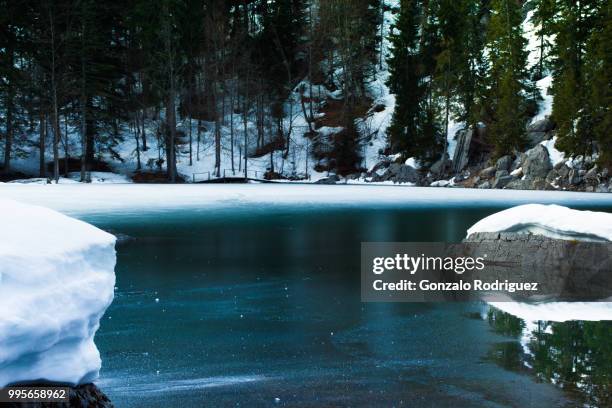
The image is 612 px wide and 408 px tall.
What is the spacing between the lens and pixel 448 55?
54312 mm

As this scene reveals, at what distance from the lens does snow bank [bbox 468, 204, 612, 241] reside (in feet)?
34.8

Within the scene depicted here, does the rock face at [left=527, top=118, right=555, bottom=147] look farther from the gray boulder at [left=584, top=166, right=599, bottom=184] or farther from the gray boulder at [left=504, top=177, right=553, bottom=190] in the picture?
the gray boulder at [left=584, top=166, right=599, bottom=184]

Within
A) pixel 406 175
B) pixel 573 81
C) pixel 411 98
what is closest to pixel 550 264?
pixel 573 81

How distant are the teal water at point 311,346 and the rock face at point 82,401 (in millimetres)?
1171

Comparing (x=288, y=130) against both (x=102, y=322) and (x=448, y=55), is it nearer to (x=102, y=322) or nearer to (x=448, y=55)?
(x=448, y=55)

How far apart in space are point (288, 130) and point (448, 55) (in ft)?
50.8

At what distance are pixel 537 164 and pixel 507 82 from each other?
31.5 feet

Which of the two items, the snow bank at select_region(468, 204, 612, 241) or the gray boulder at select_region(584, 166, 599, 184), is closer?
the snow bank at select_region(468, 204, 612, 241)

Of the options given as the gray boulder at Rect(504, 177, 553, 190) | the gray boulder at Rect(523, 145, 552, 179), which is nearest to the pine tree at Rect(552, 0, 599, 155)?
the gray boulder at Rect(523, 145, 552, 179)

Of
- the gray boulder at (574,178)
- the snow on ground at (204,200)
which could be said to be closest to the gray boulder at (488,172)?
the gray boulder at (574,178)

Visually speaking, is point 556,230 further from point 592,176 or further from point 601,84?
point 601,84

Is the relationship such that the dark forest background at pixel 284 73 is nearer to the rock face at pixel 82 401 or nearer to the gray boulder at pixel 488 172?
the gray boulder at pixel 488 172

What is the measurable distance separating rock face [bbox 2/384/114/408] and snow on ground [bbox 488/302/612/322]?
19.1 feet

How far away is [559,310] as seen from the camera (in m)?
8.87
